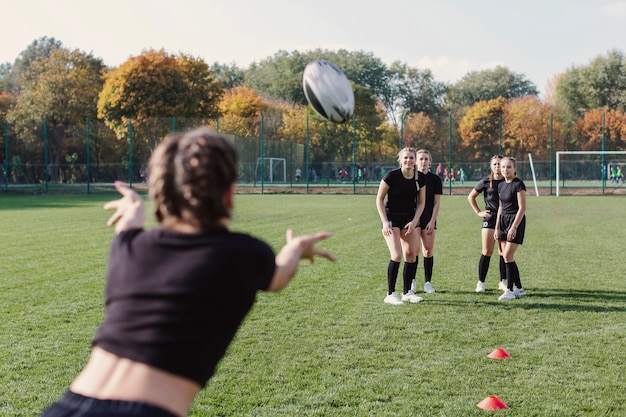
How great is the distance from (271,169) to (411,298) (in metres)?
30.8

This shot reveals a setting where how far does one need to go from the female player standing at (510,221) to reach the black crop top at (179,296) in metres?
7.04

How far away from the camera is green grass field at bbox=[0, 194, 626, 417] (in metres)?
4.94

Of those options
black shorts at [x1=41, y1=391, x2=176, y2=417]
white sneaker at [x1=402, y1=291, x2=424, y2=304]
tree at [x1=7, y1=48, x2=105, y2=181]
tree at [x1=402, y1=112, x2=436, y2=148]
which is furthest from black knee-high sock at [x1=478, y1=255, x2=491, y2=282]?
tree at [x1=7, y1=48, x2=105, y2=181]

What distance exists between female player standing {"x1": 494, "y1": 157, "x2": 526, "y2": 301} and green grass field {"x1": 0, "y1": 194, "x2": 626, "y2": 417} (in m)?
0.29

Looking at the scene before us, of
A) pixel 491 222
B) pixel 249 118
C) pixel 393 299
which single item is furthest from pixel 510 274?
pixel 249 118

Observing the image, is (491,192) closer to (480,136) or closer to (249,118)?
(480,136)

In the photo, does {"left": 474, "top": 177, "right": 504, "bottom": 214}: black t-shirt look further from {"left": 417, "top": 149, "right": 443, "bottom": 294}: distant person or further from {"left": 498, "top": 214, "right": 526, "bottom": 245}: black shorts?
{"left": 417, "top": 149, "right": 443, "bottom": 294}: distant person

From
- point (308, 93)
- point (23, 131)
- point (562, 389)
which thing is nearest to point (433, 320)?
point (562, 389)

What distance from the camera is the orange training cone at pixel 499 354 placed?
19.6ft

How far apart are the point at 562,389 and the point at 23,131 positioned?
40122 mm

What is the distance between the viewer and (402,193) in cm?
855

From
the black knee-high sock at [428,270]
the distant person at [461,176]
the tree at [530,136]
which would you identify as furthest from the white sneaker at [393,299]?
the tree at [530,136]

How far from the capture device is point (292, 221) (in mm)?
19484

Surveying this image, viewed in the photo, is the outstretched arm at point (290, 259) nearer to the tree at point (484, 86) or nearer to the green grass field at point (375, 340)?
the green grass field at point (375, 340)
